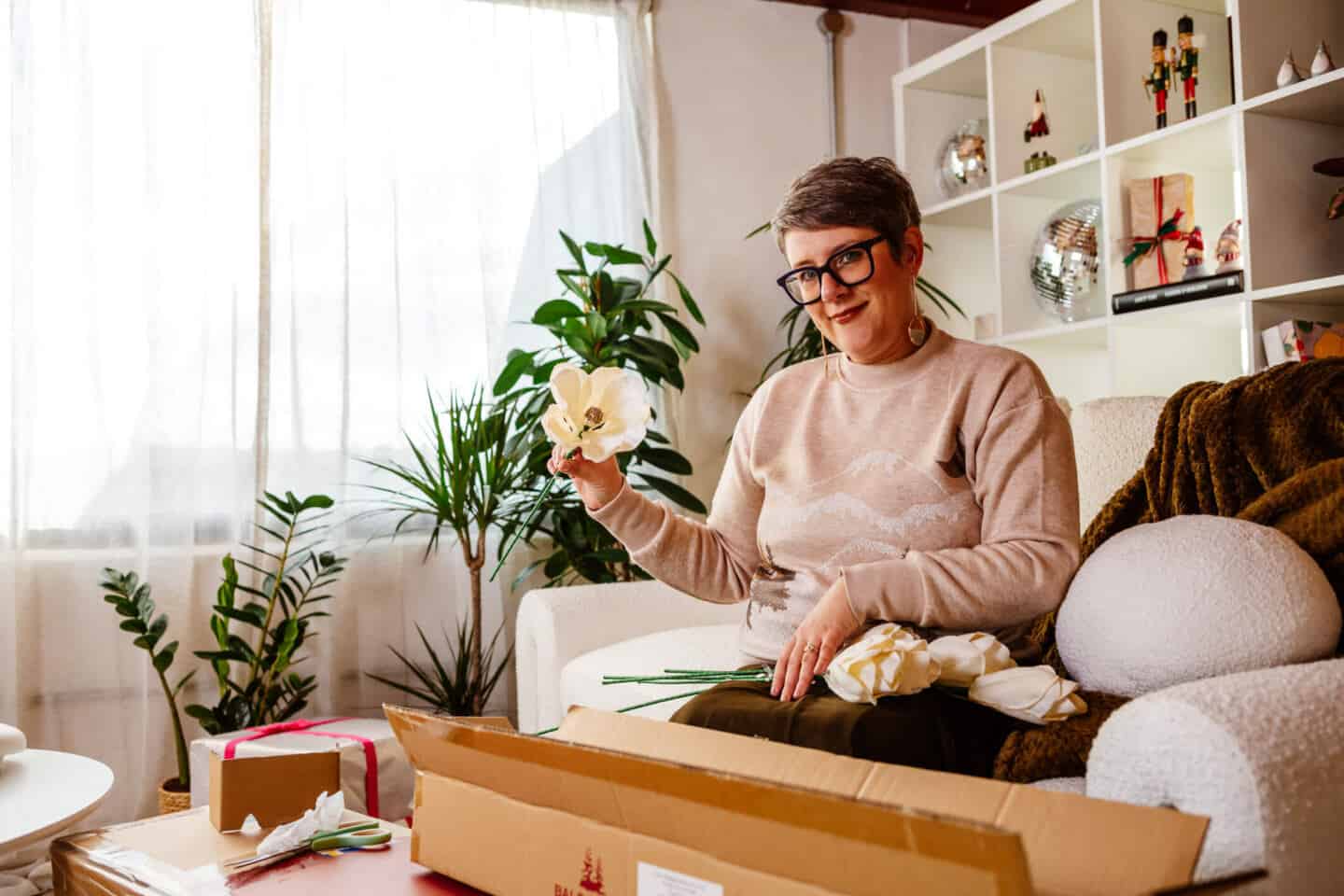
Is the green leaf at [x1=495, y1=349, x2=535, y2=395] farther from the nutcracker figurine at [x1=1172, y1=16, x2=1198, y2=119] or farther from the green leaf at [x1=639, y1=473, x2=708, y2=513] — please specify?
the nutcracker figurine at [x1=1172, y1=16, x2=1198, y2=119]

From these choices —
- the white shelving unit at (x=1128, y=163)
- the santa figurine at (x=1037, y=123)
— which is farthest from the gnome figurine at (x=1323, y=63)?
the santa figurine at (x=1037, y=123)

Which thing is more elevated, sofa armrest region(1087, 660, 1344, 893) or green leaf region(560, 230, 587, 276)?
green leaf region(560, 230, 587, 276)

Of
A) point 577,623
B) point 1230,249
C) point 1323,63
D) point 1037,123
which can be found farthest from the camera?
point 1037,123

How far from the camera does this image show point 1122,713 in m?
0.88

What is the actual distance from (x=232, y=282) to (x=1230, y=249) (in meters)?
2.31

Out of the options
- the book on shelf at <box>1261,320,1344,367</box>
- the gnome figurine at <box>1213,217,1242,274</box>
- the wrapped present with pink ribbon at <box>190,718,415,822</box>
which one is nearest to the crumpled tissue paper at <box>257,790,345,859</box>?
the wrapped present with pink ribbon at <box>190,718,415,822</box>

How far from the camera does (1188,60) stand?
2723mm

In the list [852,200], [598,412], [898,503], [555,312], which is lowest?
[898,503]

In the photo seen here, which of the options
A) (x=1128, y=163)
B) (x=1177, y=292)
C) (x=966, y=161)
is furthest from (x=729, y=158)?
(x=1177, y=292)

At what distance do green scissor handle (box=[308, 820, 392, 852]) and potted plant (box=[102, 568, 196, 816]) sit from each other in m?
1.43

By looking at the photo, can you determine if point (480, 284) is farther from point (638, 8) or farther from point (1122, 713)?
point (1122, 713)

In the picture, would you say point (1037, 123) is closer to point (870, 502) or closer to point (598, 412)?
point (870, 502)

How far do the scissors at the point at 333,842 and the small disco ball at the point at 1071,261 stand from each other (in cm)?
238

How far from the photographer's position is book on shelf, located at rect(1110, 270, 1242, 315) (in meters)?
2.53
